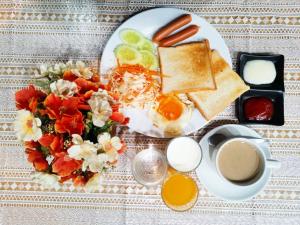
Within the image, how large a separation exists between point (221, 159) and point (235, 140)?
0.23 feet

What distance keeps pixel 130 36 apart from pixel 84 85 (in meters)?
0.36

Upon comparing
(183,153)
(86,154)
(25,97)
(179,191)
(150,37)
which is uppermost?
(150,37)

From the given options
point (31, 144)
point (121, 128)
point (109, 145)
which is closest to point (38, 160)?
point (31, 144)

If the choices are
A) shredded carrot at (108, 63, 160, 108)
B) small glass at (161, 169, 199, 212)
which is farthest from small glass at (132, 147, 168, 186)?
shredded carrot at (108, 63, 160, 108)

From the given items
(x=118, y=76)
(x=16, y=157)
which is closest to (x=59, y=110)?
(x=118, y=76)

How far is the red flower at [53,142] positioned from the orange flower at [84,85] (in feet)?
0.38

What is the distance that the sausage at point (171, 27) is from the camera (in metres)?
1.16

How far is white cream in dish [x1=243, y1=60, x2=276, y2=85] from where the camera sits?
117 cm

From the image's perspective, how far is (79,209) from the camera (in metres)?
1.20

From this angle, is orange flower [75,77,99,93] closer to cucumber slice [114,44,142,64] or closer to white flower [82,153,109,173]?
white flower [82,153,109,173]

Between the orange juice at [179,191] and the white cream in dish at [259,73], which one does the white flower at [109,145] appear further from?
the white cream in dish at [259,73]

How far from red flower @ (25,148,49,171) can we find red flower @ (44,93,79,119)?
0.11m

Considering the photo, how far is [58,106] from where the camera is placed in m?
0.82

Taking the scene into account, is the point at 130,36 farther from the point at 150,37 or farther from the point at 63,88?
the point at 63,88
